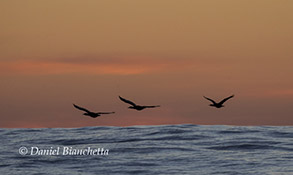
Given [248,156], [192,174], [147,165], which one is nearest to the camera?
[192,174]

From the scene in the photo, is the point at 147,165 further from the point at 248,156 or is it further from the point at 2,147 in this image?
the point at 2,147

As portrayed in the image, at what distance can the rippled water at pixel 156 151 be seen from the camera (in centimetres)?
4591

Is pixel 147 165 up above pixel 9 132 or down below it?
below

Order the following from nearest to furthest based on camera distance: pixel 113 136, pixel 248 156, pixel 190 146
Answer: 1. pixel 248 156
2. pixel 190 146
3. pixel 113 136

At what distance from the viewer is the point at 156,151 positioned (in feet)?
174

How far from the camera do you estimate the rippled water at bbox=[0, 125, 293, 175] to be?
45906 millimetres

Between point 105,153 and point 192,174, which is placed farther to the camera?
point 105,153

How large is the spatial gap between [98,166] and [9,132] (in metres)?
29.0

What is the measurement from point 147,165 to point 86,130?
84.5 ft

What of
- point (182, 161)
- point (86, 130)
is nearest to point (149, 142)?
point (182, 161)

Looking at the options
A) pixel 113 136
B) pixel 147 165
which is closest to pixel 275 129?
pixel 113 136

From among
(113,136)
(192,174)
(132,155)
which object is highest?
(113,136)

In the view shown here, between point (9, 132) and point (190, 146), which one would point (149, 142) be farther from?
point (9, 132)

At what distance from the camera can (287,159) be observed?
161 ft
